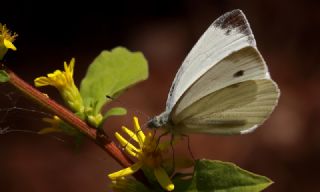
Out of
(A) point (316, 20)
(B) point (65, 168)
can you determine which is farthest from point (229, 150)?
(A) point (316, 20)

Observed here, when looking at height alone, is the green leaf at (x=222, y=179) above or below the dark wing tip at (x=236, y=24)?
below

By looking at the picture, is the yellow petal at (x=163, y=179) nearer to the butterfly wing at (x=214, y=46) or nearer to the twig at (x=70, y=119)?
the twig at (x=70, y=119)

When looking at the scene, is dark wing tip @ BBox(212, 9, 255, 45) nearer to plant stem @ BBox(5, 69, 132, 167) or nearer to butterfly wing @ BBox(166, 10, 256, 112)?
butterfly wing @ BBox(166, 10, 256, 112)

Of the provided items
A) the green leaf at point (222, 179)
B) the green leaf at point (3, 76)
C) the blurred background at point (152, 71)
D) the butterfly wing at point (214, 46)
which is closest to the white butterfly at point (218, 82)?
the butterfly wing at point (214, 46)

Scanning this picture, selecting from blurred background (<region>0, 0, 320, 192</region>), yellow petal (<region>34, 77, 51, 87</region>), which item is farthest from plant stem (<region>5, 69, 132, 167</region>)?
blurred background (<region>0, 0, 320, 192</region>)

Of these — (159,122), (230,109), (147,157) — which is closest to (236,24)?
(230,109)

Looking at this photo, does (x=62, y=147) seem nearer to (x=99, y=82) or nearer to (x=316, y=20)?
(x=316, y=20)
